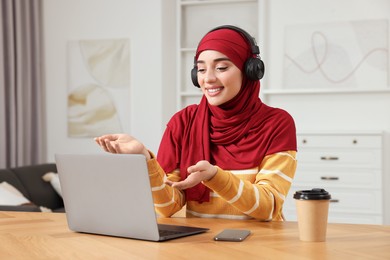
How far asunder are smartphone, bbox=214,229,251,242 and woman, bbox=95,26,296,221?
0.29 m

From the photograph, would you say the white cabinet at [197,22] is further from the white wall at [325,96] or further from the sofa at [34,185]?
the sofa at [34,185]

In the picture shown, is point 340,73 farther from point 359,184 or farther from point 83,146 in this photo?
point 83,146

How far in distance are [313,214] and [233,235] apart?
0.67 feet

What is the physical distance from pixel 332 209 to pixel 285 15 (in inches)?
70.1

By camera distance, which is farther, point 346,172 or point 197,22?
point 197,22

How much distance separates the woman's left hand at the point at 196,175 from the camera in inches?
63.9

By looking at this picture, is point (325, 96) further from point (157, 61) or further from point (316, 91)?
point (157, 61)

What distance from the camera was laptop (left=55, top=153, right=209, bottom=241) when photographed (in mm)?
1480

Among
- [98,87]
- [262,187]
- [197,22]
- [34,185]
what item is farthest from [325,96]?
[262,187]

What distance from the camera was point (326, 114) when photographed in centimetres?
543

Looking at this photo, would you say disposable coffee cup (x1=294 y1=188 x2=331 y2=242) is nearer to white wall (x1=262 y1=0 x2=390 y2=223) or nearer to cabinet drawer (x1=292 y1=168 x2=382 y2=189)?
cabinet drawer (x1=292 y1=168 x2=382 y2=189)

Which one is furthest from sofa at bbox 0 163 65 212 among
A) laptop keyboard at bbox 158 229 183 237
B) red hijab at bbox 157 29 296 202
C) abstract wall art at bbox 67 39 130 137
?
laptop keyboard at bbox 158 229 183 237

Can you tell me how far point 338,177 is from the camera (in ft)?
16.4

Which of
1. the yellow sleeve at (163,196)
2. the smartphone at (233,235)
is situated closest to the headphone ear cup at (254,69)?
the yellow sleeve at (163,196)
